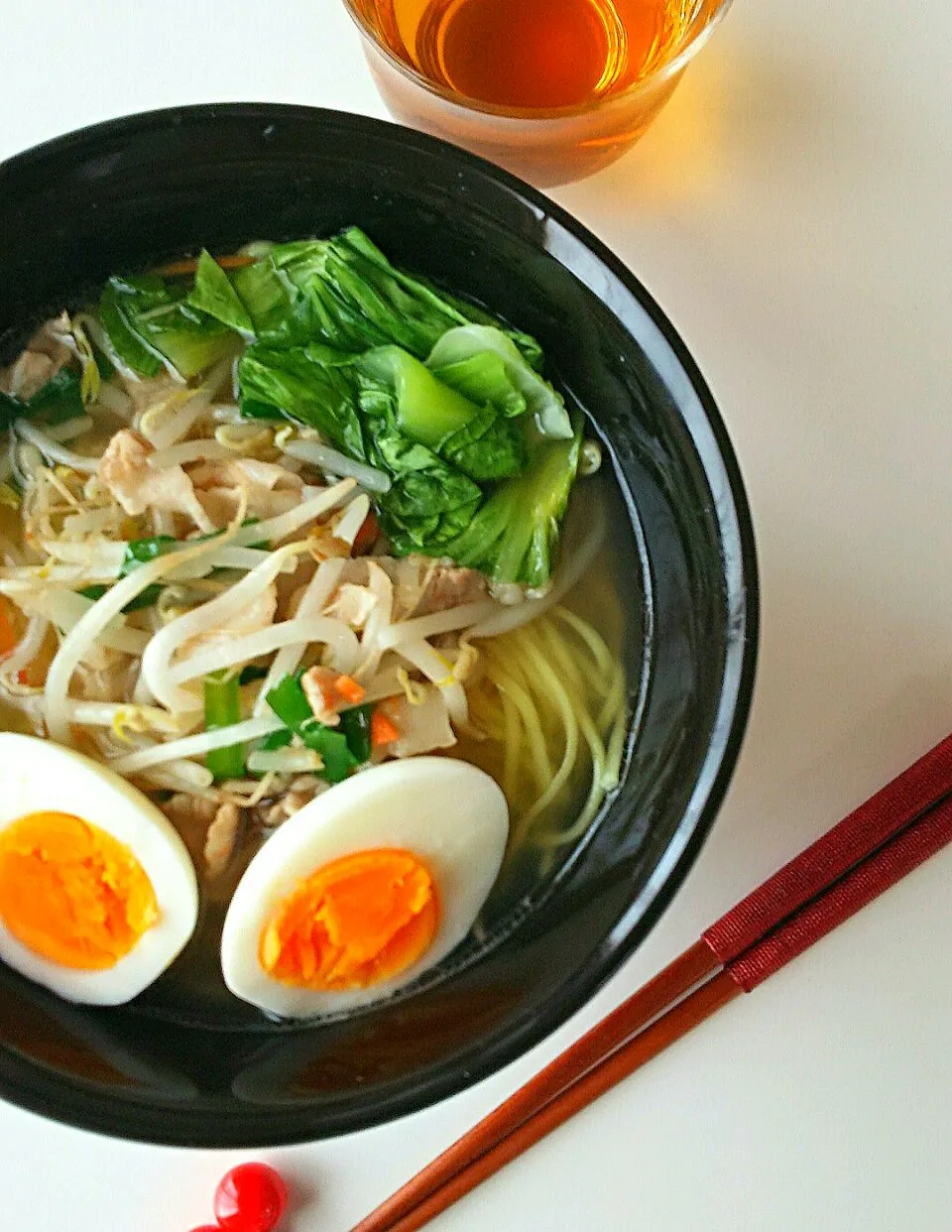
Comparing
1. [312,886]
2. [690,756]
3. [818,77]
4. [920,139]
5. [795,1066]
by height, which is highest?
[818,77]

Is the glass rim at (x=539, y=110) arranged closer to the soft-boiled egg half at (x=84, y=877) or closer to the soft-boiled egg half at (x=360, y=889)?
the soft-boiled egg half at (x=360, y=889)

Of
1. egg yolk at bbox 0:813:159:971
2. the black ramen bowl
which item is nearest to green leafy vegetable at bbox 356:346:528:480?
the black ramen bowl

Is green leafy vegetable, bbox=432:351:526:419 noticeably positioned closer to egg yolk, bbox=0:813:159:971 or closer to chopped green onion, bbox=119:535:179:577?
chopped green onion, bbox=119:535:179:577

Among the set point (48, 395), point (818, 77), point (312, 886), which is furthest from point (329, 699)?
point (818, 77)

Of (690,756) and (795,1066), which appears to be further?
(795,1066)

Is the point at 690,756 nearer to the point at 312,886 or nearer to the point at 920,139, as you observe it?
the point at 312,886

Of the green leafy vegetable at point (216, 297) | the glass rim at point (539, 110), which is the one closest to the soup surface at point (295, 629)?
the green leafy vegetable at point (216, 297)
